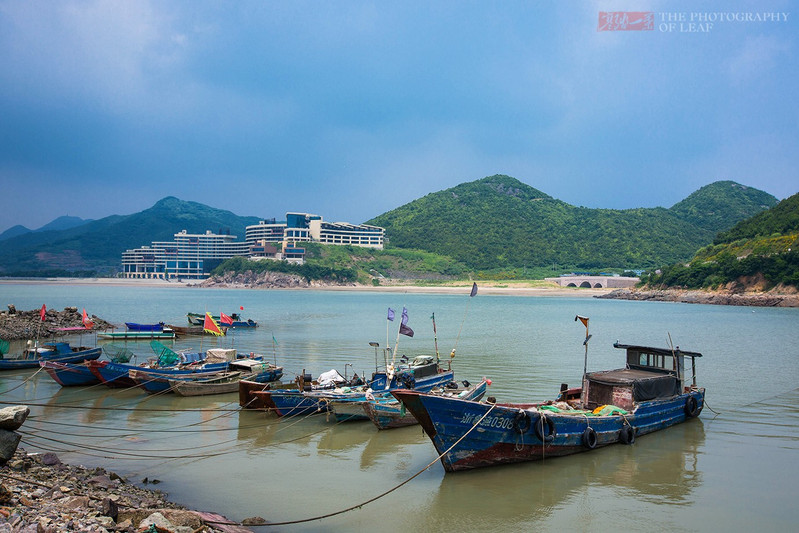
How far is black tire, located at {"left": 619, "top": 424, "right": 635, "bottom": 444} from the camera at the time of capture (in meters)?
16.4

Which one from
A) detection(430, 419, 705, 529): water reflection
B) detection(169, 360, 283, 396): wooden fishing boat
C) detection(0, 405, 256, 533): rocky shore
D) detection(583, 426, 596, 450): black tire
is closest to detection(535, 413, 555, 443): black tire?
detection(430, 419, 705, 529): water reflection

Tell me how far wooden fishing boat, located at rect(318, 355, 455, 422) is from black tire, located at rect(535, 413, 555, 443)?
5.03m

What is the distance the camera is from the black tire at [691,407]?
19438 mm

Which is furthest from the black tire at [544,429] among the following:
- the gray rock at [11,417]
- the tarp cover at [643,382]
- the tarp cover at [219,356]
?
the tarp cover at [219,356]

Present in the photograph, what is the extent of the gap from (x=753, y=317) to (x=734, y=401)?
179ft

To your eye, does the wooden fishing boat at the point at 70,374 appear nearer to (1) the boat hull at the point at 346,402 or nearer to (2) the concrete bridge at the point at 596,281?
(1) the boat hull at the point at 346,402

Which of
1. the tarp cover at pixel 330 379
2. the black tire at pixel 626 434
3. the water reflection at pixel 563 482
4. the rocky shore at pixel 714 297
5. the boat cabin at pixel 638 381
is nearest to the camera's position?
the water reflection at pixel 563 482

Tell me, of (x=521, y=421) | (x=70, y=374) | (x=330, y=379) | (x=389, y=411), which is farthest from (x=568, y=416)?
(x=70, y=374)

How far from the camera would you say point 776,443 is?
57.6 ft

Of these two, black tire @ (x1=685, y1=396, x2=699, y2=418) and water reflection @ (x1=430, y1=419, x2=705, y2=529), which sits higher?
black tire @ (x1=685, y1=396, x2=699, y2=418)

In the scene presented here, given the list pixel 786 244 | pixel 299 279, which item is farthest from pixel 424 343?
pixel 299 279

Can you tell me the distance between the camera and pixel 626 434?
16.4 meters

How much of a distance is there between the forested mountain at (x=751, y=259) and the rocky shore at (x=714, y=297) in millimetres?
1856

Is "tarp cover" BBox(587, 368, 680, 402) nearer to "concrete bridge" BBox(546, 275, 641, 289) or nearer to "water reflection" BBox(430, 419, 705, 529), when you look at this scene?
"water reflection" BBox(430, 419, 705, 529)
